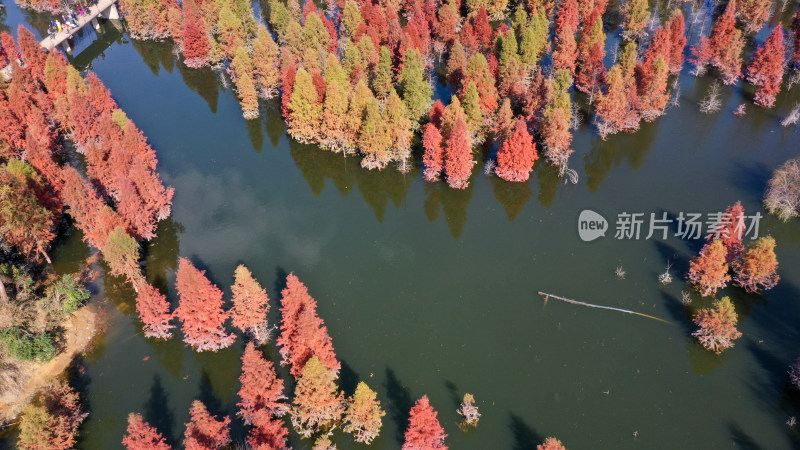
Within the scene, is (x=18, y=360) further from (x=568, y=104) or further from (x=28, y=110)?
(x=568, y=104)

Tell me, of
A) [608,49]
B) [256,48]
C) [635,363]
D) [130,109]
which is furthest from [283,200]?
[608,49]

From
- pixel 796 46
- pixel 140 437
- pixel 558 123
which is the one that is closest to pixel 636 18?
pixel 796 46

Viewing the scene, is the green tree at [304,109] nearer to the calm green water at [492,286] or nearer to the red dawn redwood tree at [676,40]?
the calm green water at [492,286]

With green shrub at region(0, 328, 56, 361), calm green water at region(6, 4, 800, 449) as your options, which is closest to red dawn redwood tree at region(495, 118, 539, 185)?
calm green water at region(6, 4, 800, 449)

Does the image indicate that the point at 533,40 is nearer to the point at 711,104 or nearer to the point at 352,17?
the point at 711,104

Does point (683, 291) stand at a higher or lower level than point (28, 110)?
lower

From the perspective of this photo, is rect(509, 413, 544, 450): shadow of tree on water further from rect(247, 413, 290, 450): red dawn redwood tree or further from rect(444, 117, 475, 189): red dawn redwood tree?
rect(444, 117, 475, 189): red dawn redwood tree
